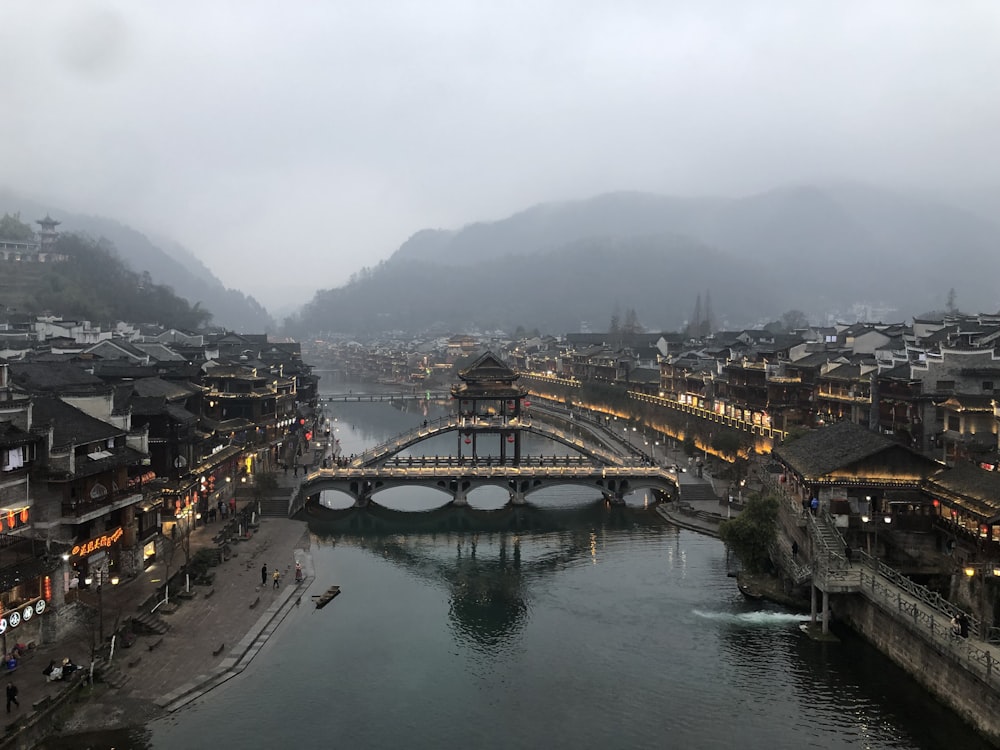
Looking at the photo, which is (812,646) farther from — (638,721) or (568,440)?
(568,440)

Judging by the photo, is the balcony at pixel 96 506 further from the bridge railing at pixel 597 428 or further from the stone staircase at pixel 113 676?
the bridge railing at pixel 597 428

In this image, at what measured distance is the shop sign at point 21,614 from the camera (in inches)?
1113

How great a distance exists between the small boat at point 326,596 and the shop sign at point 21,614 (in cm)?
1317

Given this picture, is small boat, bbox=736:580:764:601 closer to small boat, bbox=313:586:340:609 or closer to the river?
the river

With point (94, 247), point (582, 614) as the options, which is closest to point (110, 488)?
point (582, 614)

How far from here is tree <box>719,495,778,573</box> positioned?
138ft

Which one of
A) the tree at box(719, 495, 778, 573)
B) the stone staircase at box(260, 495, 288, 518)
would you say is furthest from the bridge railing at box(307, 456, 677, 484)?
the tree at box(719, 495, 778, 573)

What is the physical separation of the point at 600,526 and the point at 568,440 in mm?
10513

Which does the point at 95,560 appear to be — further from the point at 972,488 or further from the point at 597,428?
the point at 597,428

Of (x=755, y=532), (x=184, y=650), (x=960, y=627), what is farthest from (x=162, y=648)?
(x=960, y=627)

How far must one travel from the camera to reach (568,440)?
217 ft

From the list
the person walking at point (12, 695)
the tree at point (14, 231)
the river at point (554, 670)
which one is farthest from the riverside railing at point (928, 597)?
the tree at point (14, 231)

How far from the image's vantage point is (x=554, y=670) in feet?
111

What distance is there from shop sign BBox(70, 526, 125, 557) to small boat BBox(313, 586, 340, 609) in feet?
32.5
